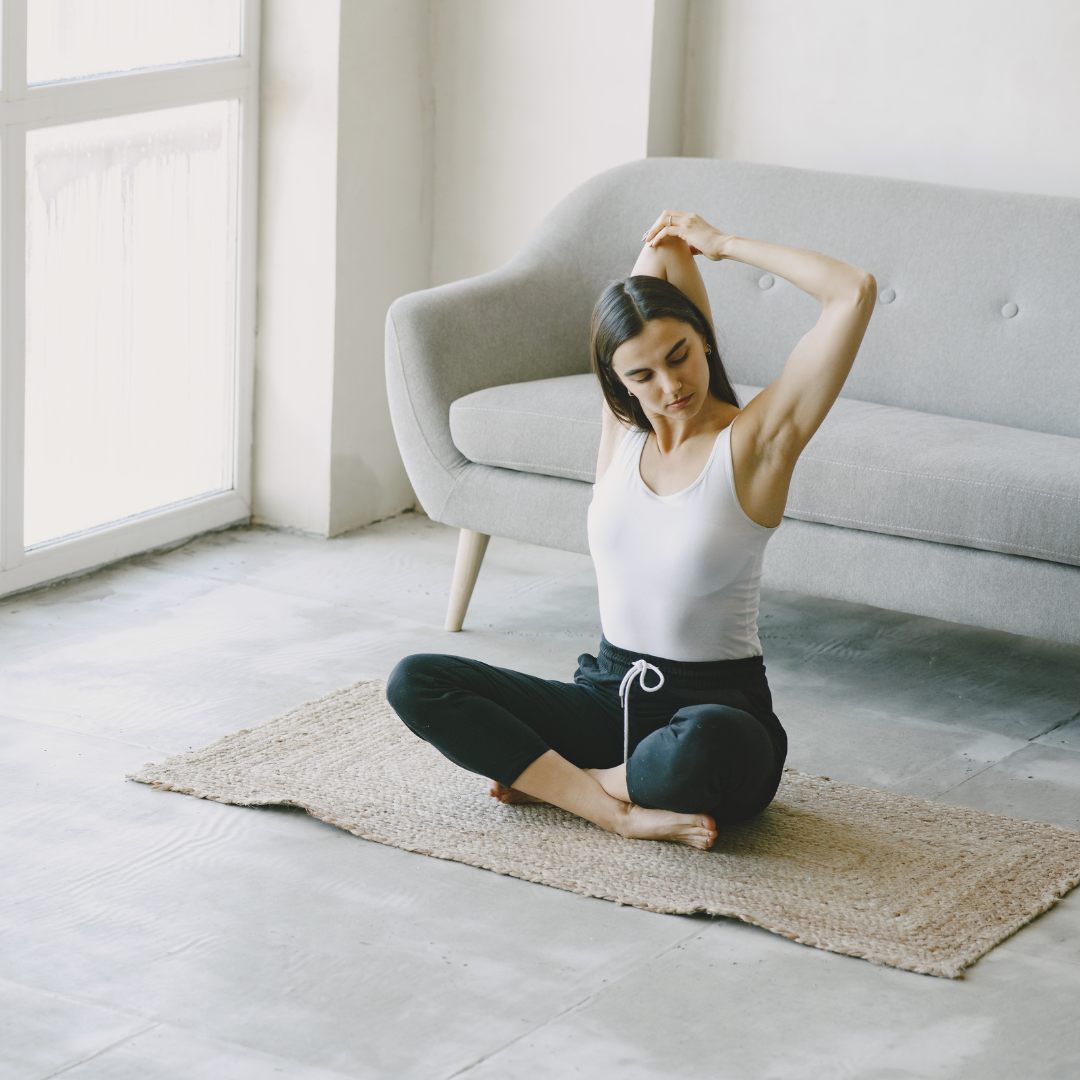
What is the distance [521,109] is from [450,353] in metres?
0.94

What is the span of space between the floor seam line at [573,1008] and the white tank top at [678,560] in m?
0.41

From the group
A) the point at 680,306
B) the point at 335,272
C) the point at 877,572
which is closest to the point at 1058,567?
the point at 877,572

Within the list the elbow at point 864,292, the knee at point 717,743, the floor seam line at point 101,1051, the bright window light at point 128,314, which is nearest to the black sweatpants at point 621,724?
the knee at point 717,743

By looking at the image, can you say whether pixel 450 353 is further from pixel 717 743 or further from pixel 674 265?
pixel 717 743

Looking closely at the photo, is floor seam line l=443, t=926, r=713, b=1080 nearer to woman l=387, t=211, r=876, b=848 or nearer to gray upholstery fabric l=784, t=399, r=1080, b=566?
woman l=387, t=211, r=876, b=848

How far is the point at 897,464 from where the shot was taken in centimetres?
275

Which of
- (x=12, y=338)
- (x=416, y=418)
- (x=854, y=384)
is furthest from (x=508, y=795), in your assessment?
(x=12, y=338)

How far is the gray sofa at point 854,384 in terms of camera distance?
2703mm

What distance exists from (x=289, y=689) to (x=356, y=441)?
119 centimetres

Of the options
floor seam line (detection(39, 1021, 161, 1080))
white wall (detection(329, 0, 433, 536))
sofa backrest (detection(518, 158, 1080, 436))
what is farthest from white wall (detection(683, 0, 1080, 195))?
floor seam line (detection(39, 1021, 161, 1080))

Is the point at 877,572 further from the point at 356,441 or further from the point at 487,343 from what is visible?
the point at 356,441

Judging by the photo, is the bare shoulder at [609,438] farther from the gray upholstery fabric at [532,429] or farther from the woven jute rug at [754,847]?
the gray upholstery fabric at [532,429]

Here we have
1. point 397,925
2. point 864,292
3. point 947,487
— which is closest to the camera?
point 397,925

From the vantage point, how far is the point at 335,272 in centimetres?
376
